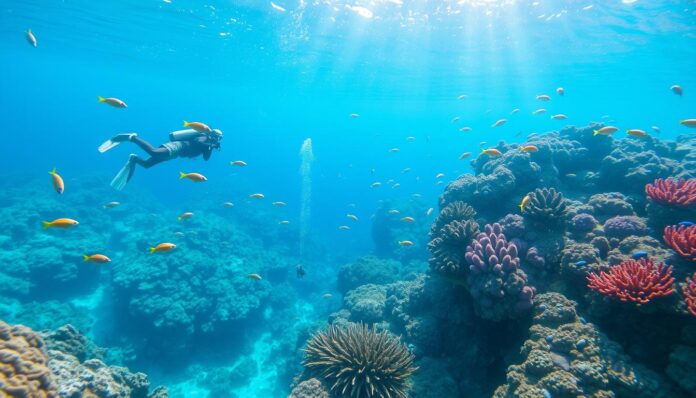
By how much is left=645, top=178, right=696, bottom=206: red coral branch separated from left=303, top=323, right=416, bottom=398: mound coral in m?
6.00

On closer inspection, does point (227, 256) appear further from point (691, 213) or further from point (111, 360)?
point (691, 213)

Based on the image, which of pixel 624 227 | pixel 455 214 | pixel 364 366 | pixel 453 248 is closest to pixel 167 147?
pixel 364 366

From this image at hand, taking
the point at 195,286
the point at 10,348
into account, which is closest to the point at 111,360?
the point at 195,286

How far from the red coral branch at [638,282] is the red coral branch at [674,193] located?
203 cm

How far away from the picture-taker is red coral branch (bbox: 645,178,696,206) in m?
6.20

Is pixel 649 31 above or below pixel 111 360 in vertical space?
above

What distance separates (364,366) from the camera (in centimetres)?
539

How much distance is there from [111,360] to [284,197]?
3614cm

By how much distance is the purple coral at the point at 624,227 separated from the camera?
21.1 feet

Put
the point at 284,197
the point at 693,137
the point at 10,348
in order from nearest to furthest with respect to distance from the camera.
Answer: the point at 10,348 < the point at 693,137 < the point at 284,197

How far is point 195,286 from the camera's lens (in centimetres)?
1547

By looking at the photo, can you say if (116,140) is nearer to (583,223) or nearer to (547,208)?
(547,208)

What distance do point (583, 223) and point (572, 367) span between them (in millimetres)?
3634

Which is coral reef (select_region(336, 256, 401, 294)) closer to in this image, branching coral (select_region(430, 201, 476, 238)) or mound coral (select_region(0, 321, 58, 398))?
branching coral (select_region(430, 201, 476, 238))
